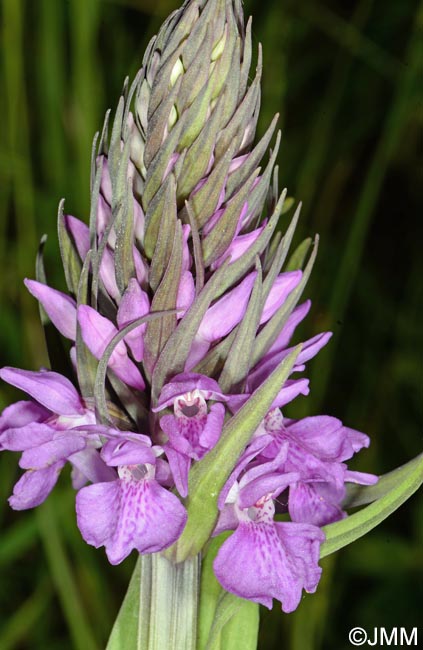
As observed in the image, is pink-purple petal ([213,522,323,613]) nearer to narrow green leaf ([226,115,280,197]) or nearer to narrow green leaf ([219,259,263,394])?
narrow green leaf ([219,259,263,394])

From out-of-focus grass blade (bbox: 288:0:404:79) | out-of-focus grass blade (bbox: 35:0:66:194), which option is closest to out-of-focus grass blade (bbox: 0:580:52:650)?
out-of-focus grass blade (bbox: 35:0:66:194)

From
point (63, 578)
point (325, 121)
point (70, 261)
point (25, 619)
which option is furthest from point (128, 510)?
point (325, 121)

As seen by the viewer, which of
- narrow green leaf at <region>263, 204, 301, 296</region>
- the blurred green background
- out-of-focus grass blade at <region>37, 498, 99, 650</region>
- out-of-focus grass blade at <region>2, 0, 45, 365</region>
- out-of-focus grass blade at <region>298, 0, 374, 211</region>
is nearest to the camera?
narrow green leaf at <region>263, 204, 301, 296</region>

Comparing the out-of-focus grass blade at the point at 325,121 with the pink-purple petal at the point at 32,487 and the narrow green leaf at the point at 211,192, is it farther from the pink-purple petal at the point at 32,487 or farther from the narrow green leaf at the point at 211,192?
the pink-purple petal at the point at 32,487

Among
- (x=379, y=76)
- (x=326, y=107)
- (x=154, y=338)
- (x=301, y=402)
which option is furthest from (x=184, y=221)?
(x=379, y=76)

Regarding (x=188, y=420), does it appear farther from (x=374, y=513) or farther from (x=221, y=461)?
(x=374, y=513)
